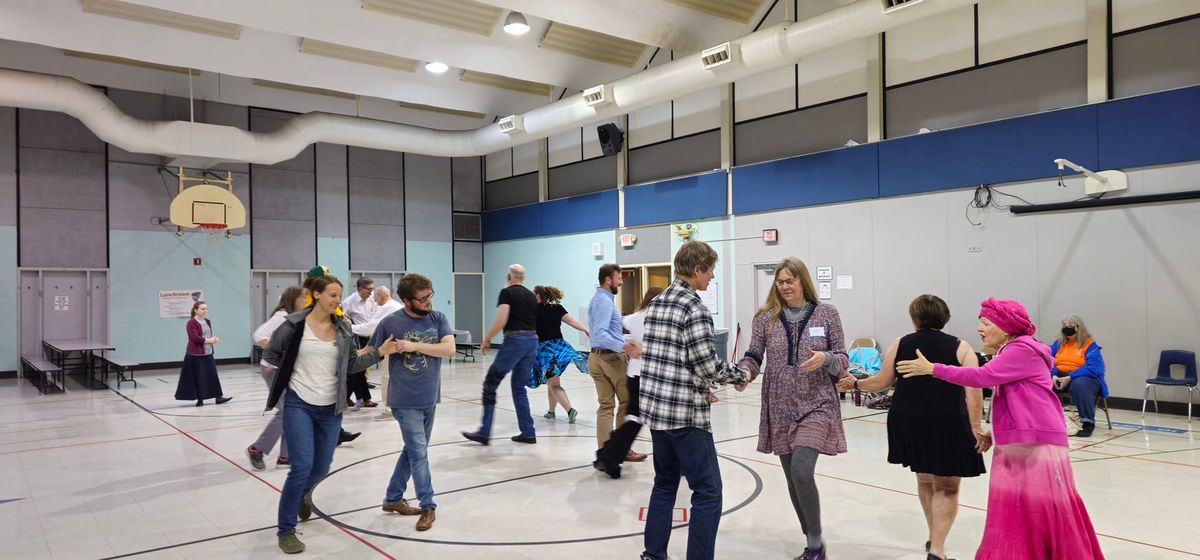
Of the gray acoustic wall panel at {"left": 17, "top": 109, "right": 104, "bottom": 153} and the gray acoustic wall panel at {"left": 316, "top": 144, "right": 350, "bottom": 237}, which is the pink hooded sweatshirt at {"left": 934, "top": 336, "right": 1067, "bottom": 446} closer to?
the gray acoustic wall panel at {"left": 316, "top": 144, "right": 350, "bottom": 237}

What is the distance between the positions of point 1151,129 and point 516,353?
7.65m

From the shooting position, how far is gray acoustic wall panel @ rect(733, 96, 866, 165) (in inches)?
451

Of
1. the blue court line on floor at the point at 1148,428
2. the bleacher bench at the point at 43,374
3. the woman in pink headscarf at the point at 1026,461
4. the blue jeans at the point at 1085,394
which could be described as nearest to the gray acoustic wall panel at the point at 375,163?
the bleacher bench at the point at 43,374

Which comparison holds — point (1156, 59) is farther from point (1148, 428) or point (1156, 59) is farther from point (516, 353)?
point (516, 353)

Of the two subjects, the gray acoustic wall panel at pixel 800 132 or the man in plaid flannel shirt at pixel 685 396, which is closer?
the man in plaid flannel shirt at pixel 685 396

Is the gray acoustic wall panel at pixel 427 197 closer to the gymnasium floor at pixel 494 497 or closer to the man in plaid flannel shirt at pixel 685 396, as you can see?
the gymnasium floor at pixel 494 497

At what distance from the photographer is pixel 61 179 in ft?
46.6

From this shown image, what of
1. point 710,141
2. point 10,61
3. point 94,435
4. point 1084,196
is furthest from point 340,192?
point 1084,196

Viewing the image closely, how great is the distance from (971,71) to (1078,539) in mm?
8881

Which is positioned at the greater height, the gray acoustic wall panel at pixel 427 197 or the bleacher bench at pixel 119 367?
the gray acoustic wall panel at pixel 427 197

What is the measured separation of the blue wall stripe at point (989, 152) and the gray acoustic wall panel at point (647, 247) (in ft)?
15.3

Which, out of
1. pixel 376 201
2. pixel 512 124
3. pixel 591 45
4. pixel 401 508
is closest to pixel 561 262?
pixel 512 124

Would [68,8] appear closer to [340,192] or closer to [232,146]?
[232,146]

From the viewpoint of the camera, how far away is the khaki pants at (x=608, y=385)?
19.4ft
